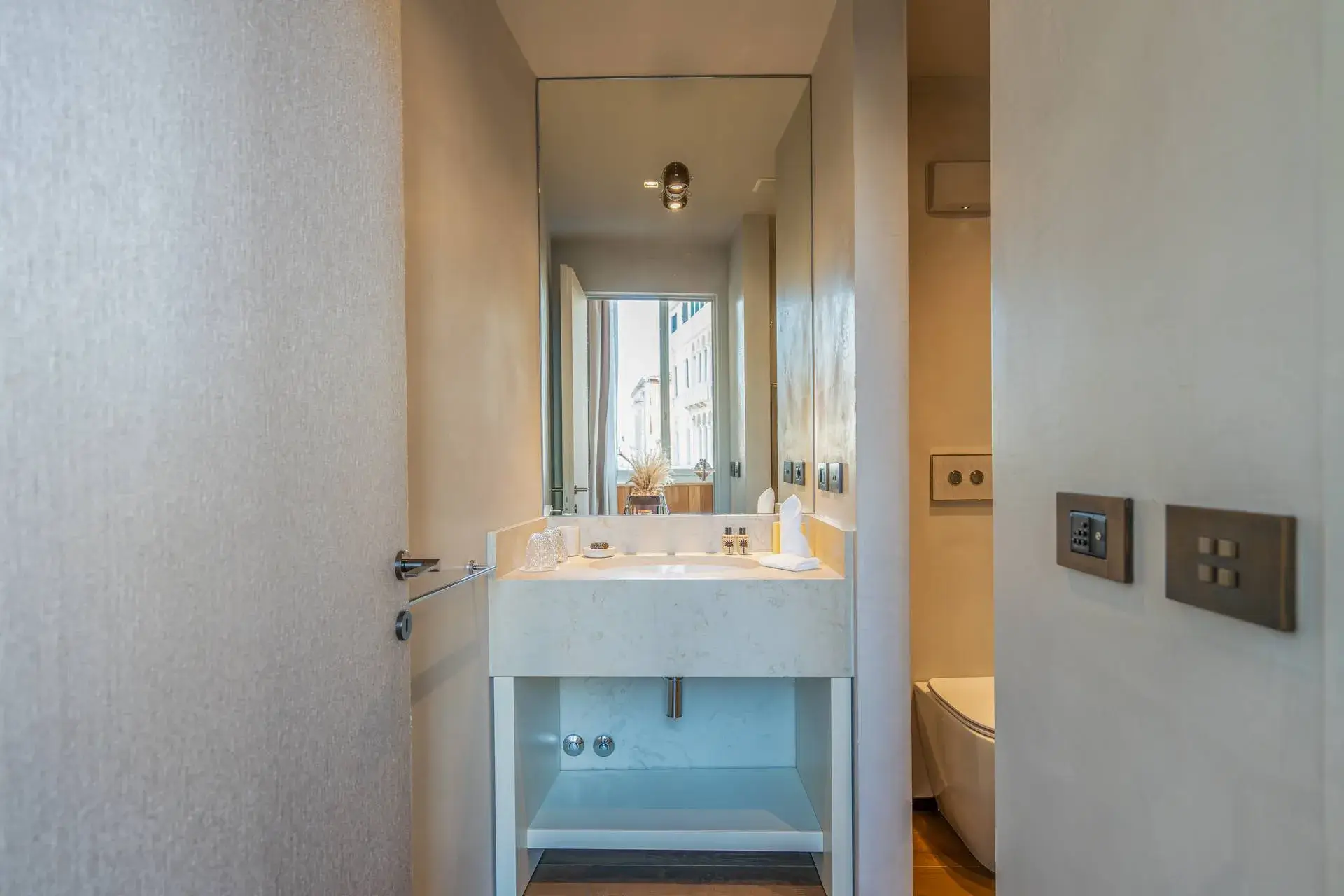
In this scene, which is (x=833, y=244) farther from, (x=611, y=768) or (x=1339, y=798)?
(x=611, y=768)

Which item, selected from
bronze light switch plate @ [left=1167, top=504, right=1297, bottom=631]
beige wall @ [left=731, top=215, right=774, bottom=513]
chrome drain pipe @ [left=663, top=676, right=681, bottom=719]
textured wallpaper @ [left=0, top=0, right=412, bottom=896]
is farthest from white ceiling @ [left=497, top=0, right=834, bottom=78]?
chrome drain pipe @ [left=663, top=676, right=681, bottom=719]

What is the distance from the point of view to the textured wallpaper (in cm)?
51

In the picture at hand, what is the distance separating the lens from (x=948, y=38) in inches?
82.0

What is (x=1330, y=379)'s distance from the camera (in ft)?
1.57

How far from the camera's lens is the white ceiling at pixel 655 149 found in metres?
2.29

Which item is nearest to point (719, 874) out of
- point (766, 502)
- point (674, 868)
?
point (674, 868)

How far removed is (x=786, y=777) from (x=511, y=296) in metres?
1.80

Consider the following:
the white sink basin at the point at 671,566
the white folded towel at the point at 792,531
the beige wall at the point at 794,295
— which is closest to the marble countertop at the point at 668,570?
the white sink basin at the point at 671,566

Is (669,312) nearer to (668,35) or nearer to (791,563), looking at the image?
(668,35)

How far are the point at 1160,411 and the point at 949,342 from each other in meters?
1.78

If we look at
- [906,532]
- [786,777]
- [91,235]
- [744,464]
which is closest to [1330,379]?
[91,235]

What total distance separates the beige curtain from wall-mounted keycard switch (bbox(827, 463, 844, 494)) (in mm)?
794

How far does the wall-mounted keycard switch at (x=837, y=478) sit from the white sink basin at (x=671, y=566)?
0.34 metres

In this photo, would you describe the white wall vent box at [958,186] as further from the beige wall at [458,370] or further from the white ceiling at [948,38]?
the beige wall at [458,370]
